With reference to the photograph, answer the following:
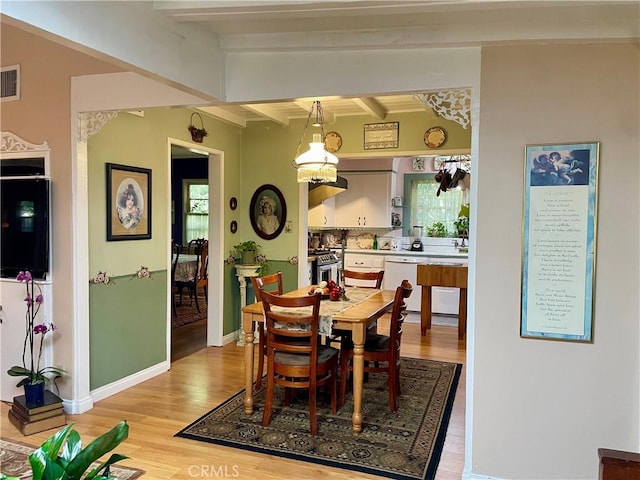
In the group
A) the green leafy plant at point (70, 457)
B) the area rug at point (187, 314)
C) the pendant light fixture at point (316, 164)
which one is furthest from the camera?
the area rug at point (187, 314)

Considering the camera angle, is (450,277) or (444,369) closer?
(444,369)

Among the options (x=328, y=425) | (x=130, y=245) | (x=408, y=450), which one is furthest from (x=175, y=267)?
(x=408, y=450)

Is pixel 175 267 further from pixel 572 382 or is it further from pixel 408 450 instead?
pixel 572 382

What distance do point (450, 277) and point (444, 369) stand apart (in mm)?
1582

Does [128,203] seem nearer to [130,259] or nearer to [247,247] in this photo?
[130,259]

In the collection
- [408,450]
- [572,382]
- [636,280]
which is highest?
[636,280]

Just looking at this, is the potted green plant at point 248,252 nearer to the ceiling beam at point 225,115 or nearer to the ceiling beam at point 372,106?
the ceiling beam at point 225,115

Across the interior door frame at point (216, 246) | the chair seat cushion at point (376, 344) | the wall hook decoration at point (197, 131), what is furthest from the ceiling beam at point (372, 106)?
the chair seat cushion at point (376, 344)

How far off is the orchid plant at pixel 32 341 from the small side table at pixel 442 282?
404 centimetres

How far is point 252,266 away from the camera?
5289 millimetres

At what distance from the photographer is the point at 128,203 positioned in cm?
392

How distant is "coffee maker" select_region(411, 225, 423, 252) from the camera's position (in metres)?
7.74

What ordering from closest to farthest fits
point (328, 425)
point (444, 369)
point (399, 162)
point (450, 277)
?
point (328, 425) < point (444, 369) < point (450, 277) < point (399, 162)

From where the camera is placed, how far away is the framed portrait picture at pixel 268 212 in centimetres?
543
